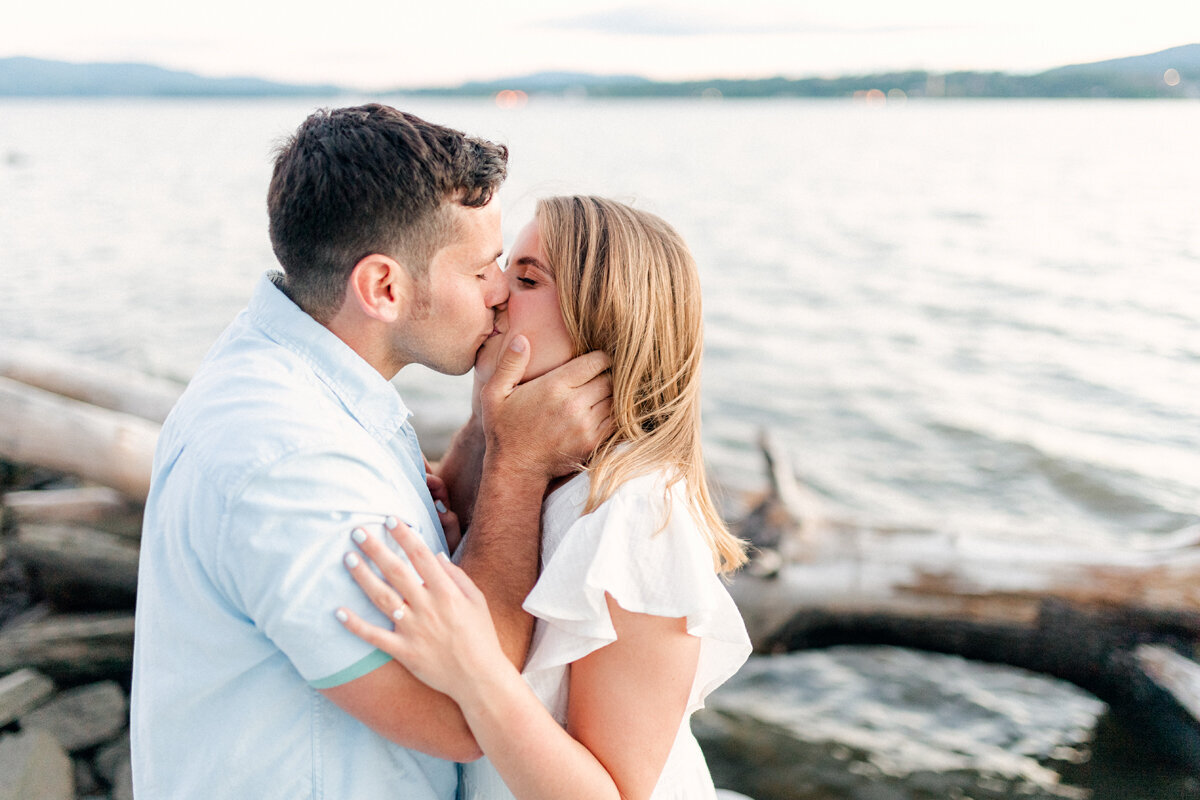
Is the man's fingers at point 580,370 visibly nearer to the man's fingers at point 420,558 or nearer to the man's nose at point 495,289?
the man's nose at point 495,289

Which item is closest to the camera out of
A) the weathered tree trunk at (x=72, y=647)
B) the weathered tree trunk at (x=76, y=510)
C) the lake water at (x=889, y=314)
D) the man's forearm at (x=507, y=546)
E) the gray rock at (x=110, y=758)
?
the man's forearm at (x=507, y=546)

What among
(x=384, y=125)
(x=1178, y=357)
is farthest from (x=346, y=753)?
(x=1178, y=357)

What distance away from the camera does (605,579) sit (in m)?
1.94

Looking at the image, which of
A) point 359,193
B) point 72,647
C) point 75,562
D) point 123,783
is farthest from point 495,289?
point 75,562

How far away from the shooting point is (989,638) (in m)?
4.94

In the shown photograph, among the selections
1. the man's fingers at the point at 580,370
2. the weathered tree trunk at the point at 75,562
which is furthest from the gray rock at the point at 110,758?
the man's fingers at the point at 580,370

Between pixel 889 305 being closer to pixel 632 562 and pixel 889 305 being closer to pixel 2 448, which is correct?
pixel 2 448

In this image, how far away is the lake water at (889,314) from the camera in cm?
955

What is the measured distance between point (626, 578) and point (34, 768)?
3286mm

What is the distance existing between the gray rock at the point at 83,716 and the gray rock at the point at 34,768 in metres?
0.23

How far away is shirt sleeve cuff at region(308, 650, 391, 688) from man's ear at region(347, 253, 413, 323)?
2.84 ft

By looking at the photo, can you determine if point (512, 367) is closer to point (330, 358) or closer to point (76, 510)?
point (330, 358)

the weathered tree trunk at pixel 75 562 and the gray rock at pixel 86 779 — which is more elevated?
the weathered tree trunk at pixel 75 562

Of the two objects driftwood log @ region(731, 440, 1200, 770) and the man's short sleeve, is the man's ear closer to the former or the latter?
the man's short sleeve
